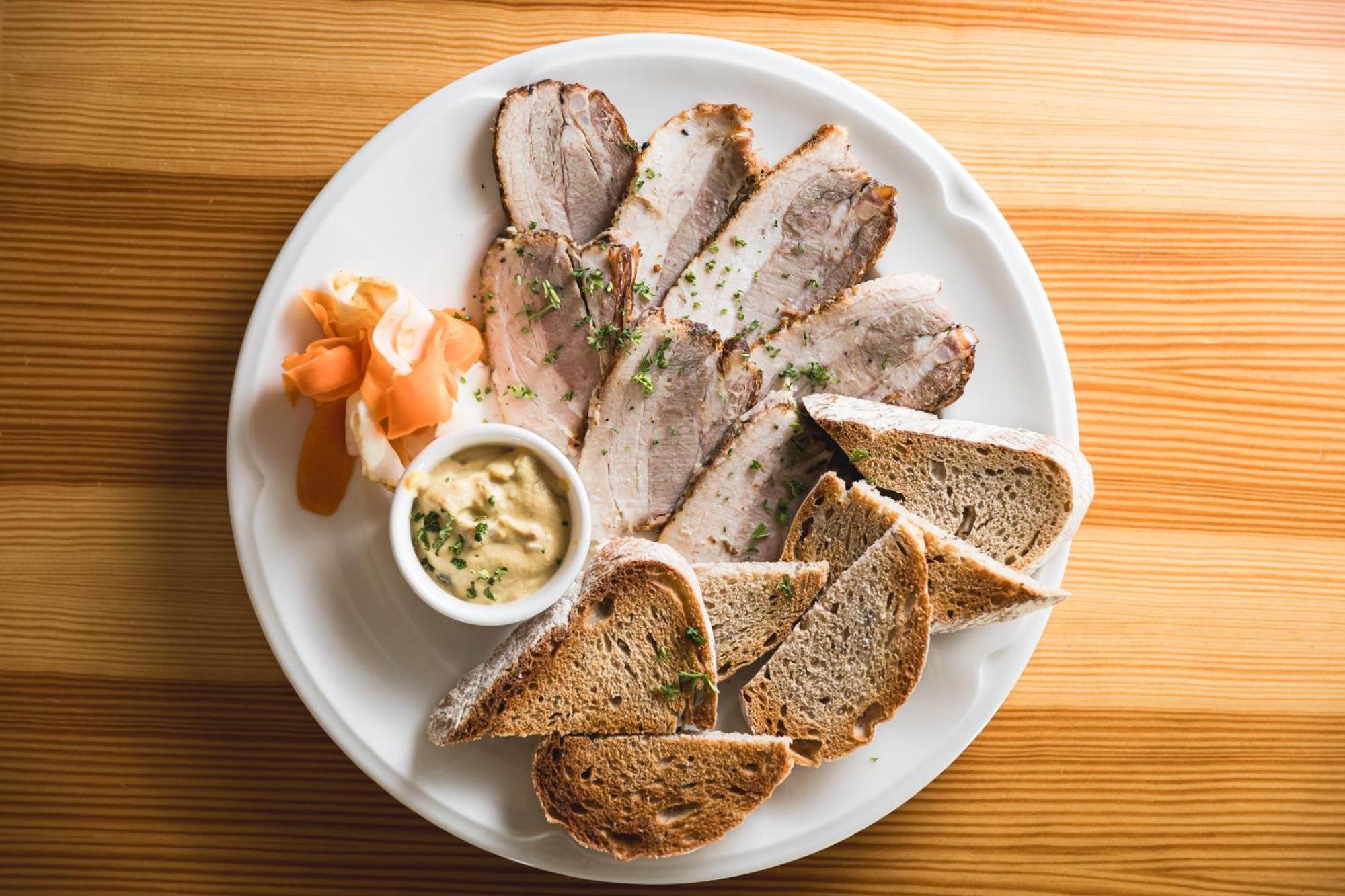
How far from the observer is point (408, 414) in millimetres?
2506

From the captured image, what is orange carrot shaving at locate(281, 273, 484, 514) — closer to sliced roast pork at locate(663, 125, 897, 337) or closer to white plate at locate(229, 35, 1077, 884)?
white plate at locate(229, 35, 1077, 884)

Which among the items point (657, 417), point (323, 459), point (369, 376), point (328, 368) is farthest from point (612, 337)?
point (323, 459)

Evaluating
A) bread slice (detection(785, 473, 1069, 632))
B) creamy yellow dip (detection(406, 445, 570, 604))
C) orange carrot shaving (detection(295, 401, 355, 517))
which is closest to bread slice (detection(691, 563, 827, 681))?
bread slice (detection(785, 473, 1069, 632))

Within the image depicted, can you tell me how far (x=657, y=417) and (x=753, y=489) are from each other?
14.8 inches

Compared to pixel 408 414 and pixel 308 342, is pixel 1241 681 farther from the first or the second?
pixel 308 342

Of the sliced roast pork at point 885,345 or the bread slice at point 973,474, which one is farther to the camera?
the sliced roast pork at point 885,345

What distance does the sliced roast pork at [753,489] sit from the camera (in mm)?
2717

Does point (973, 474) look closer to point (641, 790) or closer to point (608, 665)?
point (608, 665)

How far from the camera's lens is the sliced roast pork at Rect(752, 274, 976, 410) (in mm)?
2729

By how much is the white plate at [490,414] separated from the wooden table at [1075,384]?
0.37 m

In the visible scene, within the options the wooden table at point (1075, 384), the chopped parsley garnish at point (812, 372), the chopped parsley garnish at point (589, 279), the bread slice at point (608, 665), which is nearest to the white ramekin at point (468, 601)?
the bread slice at point (608, 665)

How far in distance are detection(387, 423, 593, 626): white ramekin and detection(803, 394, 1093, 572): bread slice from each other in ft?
2.58

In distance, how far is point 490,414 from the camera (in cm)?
284

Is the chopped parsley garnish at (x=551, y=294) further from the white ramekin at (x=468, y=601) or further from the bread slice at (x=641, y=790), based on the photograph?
the bread slice at (x=641, y=790)
